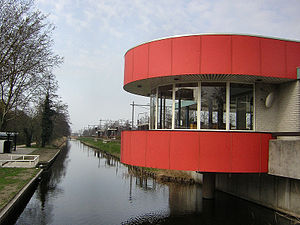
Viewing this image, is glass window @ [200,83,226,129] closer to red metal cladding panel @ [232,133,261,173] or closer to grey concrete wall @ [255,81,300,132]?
red metal cladding panel @ [232,133,261,173]

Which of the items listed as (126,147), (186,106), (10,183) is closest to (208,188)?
(126,147)

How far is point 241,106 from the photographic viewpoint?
33.8 ft

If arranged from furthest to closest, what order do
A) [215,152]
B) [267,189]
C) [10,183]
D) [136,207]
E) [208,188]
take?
[10,183] → [208,188] → [136,207] → [267,189] → [215,152]

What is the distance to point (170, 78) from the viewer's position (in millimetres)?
10344

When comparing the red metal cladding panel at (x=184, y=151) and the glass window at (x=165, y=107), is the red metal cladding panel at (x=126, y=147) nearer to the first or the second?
the glass window at (x=165, y=107)

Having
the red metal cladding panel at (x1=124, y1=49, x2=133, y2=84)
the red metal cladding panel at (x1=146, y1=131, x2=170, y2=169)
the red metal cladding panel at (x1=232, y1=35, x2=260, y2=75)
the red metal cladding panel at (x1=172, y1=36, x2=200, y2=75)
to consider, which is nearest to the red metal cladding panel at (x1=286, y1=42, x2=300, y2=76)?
the red metal cladding panel at (x1=232, y1=35, x2=260, y2=75)

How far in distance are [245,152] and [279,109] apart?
275cm

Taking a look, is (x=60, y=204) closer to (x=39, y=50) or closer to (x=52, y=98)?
(x=39, y=50)

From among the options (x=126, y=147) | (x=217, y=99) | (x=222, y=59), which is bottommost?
(x=126, y=147)

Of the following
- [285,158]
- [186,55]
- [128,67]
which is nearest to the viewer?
[285,158]

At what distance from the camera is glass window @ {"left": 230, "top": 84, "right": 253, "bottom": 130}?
33.1ft

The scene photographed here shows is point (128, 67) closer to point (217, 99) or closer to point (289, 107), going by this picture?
point (217, 99)

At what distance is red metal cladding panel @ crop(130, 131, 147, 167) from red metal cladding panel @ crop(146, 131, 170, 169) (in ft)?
0.72

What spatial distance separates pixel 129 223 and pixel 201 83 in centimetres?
657
